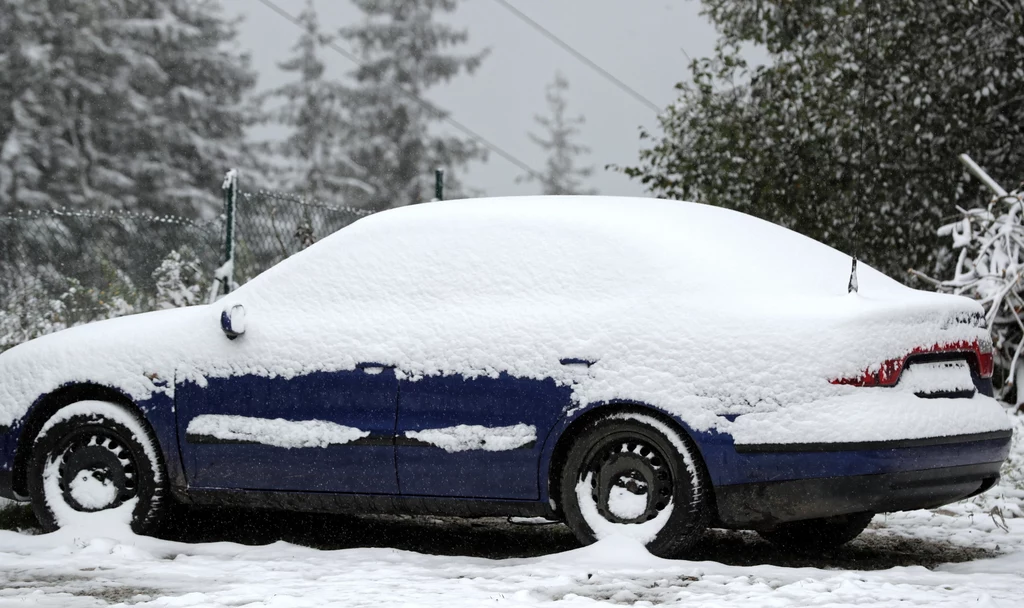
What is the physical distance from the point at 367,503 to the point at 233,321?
3.51ft

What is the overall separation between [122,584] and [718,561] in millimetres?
2505

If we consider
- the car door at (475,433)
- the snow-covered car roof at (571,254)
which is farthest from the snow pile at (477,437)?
the snow-covered car roof at (571,254)

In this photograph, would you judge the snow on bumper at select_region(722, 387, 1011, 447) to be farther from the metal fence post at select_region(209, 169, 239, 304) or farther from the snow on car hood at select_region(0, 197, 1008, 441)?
the metal fence post at select_region(209, 169, 239, 304)

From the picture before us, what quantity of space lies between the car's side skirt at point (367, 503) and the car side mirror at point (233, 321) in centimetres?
74

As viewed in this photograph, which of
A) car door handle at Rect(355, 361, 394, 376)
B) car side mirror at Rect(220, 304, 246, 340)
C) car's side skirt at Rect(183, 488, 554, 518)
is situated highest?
car side mirror at Rect(220, 304, 246, 340)

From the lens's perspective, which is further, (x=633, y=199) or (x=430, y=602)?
(x=633, y=199)

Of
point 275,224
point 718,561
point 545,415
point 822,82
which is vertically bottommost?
point 718,561

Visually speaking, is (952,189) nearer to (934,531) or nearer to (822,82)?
(822,82)

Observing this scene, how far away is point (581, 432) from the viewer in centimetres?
540

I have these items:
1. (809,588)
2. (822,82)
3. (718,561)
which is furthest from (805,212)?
(809,588)

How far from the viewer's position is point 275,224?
1086 cm

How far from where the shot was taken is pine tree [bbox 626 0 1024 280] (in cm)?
1351

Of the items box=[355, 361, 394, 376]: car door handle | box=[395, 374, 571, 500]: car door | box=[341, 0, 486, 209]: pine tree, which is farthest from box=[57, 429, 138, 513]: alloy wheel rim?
box=[341, 0, 486, 209]: pine tree

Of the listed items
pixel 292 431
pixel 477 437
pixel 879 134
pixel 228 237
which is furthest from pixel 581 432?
pixel 879 134
